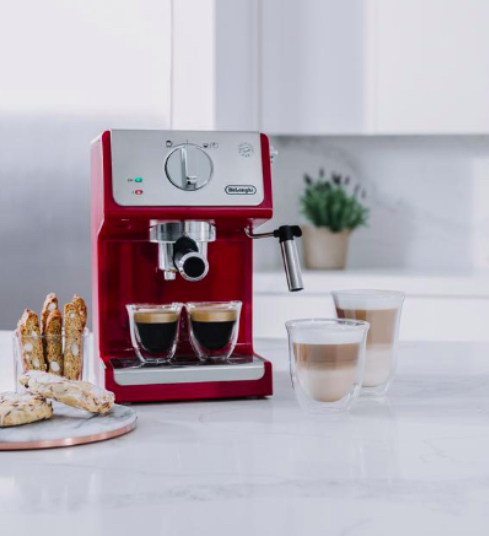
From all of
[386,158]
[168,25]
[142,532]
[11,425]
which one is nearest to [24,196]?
[168,25]

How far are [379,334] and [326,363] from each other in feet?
0.49

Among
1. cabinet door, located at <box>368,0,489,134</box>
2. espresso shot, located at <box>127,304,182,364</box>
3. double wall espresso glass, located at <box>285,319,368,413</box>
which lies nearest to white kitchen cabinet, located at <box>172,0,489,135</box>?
cabinet door, located at <box>368,0,489,134</box>

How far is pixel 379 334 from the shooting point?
108cm

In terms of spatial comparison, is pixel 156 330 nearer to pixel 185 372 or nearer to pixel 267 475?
pixel 185 372

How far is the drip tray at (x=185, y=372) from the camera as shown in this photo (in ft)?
3.54

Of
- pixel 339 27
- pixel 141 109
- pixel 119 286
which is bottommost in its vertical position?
pixel 119 286

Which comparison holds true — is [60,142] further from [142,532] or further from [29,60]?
[142,532]

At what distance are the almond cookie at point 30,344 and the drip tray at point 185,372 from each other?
0.10 metres

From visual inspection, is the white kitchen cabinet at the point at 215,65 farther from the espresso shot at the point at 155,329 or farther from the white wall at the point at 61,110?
the espresso shot at the point at 155,329

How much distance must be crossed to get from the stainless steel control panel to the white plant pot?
6.21 ft

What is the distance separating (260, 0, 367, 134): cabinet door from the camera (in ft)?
9.72

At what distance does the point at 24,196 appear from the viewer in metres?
3.17

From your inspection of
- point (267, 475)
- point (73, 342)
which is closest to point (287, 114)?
point (73, 342)

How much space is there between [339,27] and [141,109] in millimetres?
761
